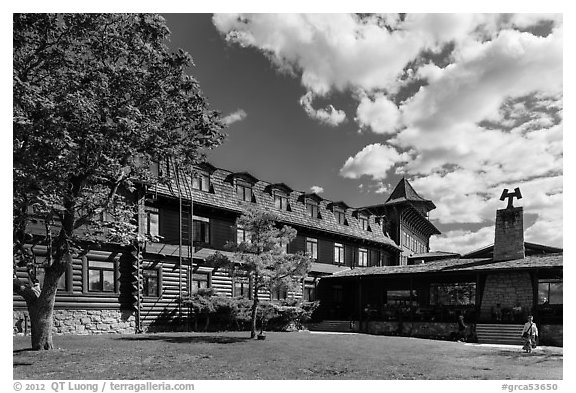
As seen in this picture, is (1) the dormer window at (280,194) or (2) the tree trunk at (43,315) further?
(1) the dormer window at (280,194)

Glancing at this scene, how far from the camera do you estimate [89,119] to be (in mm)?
13703

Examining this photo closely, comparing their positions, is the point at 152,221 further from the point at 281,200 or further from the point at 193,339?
the point at 281,200

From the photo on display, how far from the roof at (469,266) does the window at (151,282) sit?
40.9ft

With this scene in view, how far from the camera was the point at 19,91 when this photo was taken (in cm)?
1318

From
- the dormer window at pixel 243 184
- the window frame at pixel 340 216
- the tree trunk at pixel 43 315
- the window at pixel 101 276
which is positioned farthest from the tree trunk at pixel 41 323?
the window frame at pixel 340 216

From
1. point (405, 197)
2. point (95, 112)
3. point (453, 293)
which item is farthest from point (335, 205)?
point (95, 112)

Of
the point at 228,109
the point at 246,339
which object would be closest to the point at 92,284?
the point at 246,339

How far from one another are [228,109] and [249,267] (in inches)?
258

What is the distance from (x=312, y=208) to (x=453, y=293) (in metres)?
10.1

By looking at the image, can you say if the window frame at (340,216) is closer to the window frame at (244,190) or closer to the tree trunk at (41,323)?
the window frame at (244,190)

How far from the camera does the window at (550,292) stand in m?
27.1
